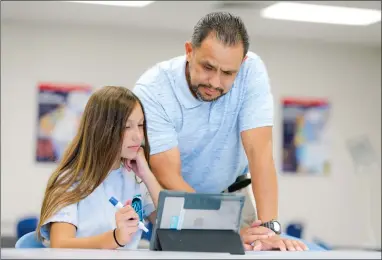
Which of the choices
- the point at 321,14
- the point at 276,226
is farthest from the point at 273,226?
the point at 321,14

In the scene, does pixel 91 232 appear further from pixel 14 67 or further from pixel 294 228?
pixel 14 67

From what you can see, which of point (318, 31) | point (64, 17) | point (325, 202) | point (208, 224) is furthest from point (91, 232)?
point (325, 202)

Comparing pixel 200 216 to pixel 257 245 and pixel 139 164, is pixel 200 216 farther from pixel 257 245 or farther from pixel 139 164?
pixel 139 164

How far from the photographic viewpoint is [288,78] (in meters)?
8.42

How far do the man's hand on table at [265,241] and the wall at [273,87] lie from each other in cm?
595

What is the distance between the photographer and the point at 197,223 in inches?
58.1

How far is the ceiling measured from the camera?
664 centimetres

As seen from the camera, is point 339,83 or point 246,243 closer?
point 246,243

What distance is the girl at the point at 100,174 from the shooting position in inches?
76.2

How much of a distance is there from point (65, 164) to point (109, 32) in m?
5.95

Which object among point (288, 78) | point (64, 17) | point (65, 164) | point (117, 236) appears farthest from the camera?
point (288, 78)

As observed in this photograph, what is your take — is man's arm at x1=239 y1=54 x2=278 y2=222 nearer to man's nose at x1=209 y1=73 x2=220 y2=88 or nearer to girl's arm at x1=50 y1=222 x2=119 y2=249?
man's nose at x1=209 y1=73 x2=220 y2=88

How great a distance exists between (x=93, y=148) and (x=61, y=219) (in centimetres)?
24

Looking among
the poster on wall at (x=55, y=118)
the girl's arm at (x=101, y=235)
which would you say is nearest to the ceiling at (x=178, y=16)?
the poster on wall at (x=55, y=118)
